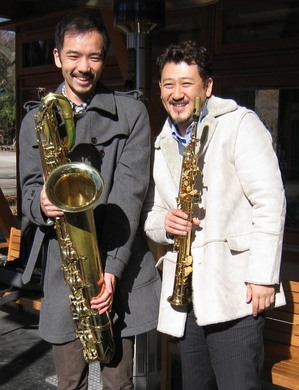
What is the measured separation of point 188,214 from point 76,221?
43cm

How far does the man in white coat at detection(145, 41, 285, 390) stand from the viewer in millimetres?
2143

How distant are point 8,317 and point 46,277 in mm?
3076

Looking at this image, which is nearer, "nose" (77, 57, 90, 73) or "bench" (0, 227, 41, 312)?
"nose" (77, 57, 90, 73)

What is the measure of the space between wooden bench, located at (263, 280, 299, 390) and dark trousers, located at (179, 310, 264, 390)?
64 cm

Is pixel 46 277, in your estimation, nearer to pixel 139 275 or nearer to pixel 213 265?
pixel 139 275

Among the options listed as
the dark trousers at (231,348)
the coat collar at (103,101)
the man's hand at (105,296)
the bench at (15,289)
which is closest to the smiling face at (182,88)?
the coat collar at (103,101)

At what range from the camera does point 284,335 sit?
309cm

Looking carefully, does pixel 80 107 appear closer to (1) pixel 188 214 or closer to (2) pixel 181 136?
(2) pixel 181 136

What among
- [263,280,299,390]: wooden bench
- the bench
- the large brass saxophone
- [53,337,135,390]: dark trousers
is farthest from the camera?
the bench

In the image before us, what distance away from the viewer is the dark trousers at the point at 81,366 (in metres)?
2.36

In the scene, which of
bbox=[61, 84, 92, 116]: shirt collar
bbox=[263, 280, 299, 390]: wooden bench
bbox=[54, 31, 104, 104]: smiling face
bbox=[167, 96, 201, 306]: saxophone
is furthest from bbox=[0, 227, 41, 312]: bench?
bbox=[54, 31, 104, 104]: smiling face

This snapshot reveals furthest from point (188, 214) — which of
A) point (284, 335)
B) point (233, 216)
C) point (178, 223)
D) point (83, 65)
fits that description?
point (284, 335)

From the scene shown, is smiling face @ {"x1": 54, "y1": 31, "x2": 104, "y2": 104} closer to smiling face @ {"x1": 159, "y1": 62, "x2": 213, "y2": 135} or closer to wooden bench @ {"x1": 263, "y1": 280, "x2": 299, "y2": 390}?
smiling face @ {"x1": 159, "y1": 62, "x2": 213, "y2": 135}

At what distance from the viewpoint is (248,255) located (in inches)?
87.3
